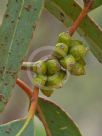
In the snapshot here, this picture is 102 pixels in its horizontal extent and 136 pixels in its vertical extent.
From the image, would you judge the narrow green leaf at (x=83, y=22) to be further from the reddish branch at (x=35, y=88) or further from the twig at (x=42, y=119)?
the twig at (x=42, y=119)

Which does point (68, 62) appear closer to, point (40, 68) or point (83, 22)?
point (40, 68)

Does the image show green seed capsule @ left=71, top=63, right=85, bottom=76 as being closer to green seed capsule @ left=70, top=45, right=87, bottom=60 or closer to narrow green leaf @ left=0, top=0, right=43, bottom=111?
green seed capsule @ left=70, top=45, right=87, bottom=60

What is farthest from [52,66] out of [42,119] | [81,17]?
[42,119]

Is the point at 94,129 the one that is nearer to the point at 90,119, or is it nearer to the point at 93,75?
the point at 90,119

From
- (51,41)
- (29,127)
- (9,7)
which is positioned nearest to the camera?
(9,7)

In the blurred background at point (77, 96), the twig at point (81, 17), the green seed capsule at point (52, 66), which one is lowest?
the blurred background at point (77, 96)

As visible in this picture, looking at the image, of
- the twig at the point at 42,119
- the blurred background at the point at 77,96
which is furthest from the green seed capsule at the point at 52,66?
the blurred background at the point at 77,96

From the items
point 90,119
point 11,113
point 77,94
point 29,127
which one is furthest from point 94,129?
point 29,127
